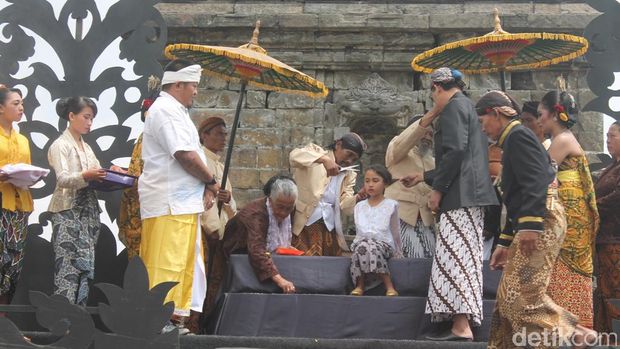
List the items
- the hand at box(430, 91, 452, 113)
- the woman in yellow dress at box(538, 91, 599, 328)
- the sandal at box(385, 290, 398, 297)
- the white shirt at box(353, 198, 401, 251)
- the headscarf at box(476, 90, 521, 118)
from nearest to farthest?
the headscarf at box(476, 90, 521, 118), the woman in yellow dress at box(538, 91, 599, 328), the hand at box(430, 91, 452, 113), the sandal at box(385, 290, 398, 297), the white shirt at box(353, 198, 401, 251)

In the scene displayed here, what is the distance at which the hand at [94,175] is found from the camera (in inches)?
275

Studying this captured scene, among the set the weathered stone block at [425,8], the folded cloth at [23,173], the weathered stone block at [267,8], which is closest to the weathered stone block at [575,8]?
the weathered stone block at [425,8]

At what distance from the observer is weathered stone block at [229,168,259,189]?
380 inches

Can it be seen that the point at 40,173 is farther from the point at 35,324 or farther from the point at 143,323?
the point at 143,323

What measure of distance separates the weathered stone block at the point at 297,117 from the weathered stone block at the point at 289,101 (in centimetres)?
5

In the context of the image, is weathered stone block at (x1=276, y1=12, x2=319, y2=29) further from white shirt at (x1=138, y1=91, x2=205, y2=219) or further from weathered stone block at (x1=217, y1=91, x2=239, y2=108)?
white shirt at (x1=138, y1=91, x2=205, y2=219)

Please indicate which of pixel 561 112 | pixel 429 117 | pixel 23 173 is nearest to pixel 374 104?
pixel 429 117

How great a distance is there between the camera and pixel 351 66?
9781 mm

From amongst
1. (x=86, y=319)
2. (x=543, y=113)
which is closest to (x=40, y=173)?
(x=86, y=319)

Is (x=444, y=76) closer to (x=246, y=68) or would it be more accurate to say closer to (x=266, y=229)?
(x=266, y=229)

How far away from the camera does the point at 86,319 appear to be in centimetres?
502

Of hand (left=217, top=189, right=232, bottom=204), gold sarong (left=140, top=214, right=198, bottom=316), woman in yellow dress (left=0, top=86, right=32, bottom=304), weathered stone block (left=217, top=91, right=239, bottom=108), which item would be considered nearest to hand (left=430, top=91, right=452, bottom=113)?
gold sarong (left=140, top=214, right=198, bottom=316)

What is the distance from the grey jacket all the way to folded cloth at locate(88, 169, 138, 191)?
211 centimetres

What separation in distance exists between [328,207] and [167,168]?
1.62m
